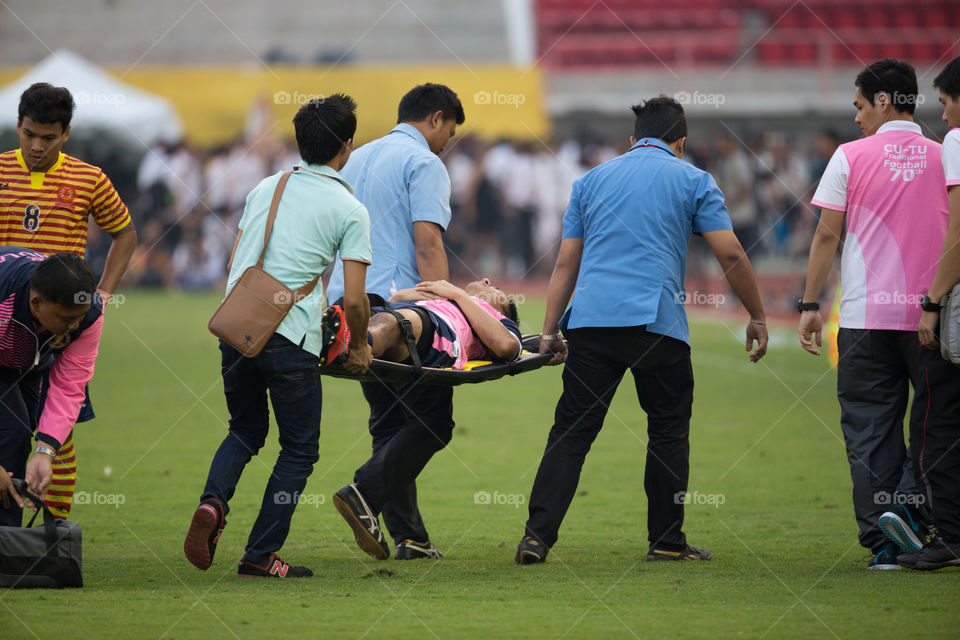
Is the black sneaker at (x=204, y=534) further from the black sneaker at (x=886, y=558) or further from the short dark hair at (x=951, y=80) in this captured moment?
the short dark hair at (x=951, y=80)

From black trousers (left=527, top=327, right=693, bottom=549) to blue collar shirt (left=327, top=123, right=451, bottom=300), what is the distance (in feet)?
3.20

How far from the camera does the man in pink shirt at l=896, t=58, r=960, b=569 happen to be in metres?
5.11

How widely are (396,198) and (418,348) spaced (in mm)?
791

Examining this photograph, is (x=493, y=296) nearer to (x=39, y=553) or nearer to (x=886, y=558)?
(x=886, y=558)

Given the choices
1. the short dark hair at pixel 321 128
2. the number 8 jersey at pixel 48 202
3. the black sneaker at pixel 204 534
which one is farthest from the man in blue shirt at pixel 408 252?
the number 8 jersey at pixel 48 202

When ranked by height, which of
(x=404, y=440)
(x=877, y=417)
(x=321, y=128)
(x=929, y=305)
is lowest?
(x=404, y=440)

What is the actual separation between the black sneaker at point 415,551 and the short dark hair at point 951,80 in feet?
10.3

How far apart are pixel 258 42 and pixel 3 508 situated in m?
27.1

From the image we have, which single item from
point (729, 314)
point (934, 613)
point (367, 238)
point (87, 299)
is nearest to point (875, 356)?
point (934, 613)

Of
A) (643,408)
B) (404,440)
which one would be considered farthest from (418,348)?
(643,408)

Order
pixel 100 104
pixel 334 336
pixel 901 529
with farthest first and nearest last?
pixel 100 104
pixel 901 529
pixel 334 336

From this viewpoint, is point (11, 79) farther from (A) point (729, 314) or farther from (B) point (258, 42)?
(A) point (729, 314)

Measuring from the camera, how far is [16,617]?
428cm

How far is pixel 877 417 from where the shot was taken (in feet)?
17.8
